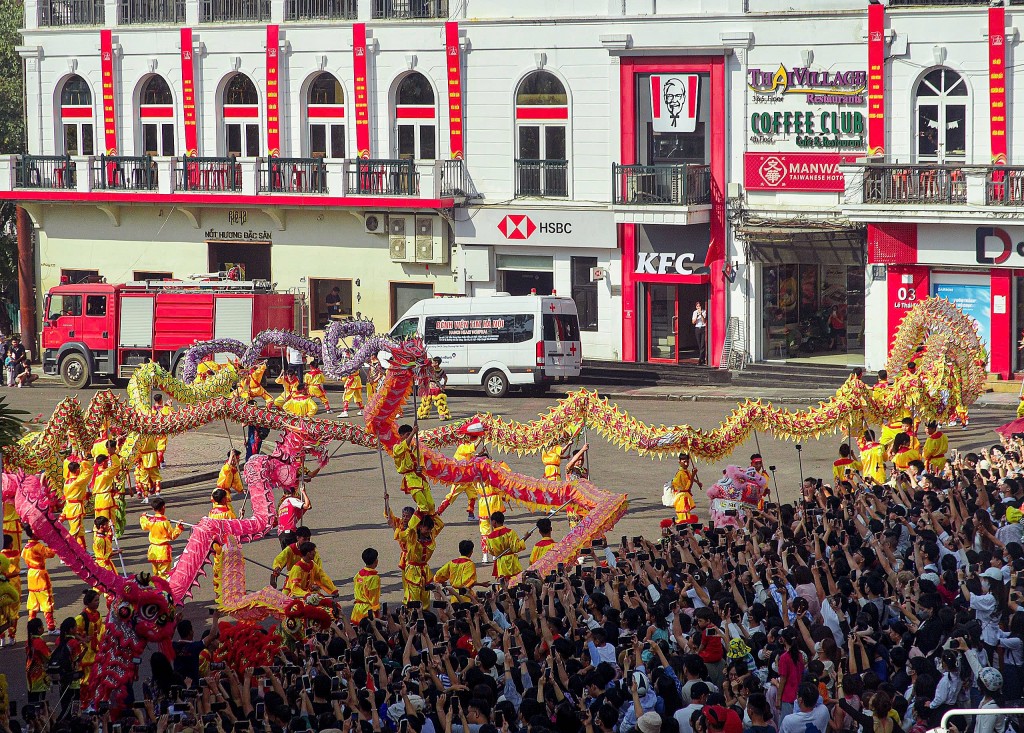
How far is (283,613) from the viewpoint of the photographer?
1380 centimetres

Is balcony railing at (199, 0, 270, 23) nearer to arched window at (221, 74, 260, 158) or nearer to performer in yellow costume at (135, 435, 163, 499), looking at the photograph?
arched window at (221, 74, 260, 158)

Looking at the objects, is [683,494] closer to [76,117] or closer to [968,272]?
[968,272]

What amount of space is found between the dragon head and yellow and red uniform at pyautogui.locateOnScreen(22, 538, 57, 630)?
12.1ft

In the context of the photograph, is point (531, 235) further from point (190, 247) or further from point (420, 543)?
point (420, 543)

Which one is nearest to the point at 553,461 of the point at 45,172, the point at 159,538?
the point at 159,538

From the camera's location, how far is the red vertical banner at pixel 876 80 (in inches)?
1218

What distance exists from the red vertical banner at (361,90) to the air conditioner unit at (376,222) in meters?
1.51

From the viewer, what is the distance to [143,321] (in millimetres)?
33156

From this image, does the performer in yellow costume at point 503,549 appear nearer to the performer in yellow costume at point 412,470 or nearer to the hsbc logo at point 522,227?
the performer in yellow costume at point 412,470

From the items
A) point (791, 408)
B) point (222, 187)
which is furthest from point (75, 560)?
point (222, 187)

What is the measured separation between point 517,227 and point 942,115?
1009 cm

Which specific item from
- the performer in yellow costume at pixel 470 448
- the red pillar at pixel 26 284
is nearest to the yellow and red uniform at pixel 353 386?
the performer in yellow costume at pixel 470 448

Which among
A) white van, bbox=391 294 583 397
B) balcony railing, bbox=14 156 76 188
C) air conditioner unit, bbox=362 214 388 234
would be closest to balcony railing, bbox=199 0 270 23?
balcony railing, bbox=14 156 76 188

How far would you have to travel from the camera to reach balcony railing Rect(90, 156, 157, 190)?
3831cm
